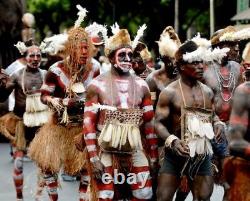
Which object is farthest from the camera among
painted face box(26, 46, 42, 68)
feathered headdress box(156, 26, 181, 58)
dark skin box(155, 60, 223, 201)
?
painted face box(26, 46, 42, 68)

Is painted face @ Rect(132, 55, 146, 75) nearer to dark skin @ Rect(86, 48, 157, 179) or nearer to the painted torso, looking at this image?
the painted torso

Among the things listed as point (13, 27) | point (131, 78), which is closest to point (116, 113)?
point (131, 78)

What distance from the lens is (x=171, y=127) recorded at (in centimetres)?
794

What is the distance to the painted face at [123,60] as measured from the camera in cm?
805

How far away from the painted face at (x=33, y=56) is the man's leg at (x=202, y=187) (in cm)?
395

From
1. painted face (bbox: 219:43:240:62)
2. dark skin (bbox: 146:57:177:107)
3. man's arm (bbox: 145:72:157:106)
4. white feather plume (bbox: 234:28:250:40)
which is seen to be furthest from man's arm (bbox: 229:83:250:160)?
painted face (bbox: 219:43:240:62)

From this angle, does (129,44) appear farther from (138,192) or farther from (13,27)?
(13,27)

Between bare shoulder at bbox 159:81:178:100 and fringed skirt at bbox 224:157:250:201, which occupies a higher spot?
bare shoulder at bbox 159:81:178:100

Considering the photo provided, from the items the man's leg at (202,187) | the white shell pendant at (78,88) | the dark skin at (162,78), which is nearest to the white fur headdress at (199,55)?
the man's leg at (202,187)

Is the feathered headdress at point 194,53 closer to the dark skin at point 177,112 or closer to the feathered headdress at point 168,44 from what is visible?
the dark skin at point 177,112

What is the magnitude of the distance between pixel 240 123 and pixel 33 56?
17.9ft

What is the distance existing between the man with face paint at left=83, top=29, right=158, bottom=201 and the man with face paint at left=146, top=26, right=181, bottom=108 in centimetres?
103

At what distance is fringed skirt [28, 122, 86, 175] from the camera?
958 cm

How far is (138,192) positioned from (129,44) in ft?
4.73
